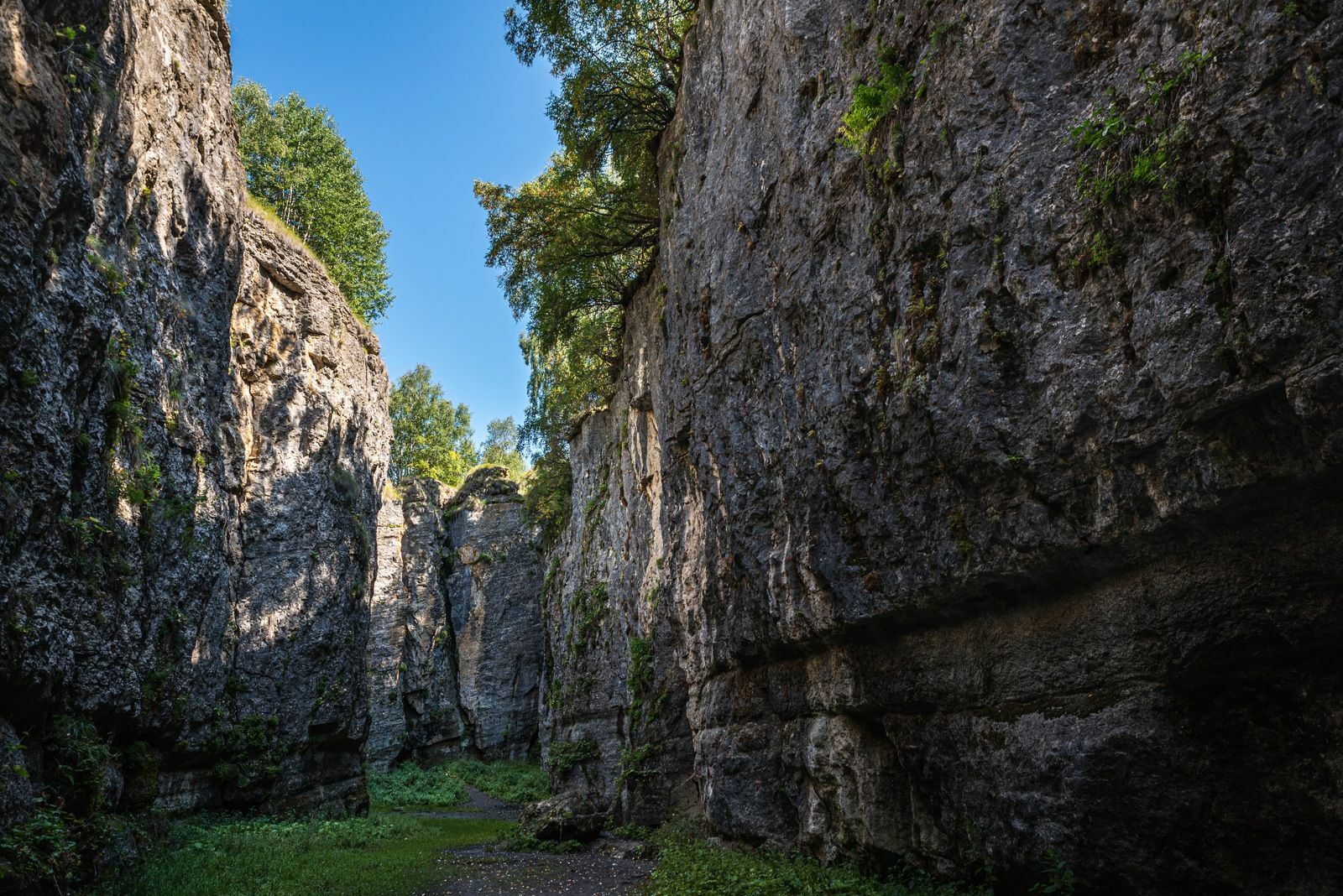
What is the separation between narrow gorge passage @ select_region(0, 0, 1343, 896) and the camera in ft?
19.0

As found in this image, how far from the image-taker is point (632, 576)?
2255cm

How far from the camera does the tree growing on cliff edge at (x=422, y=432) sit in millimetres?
49094

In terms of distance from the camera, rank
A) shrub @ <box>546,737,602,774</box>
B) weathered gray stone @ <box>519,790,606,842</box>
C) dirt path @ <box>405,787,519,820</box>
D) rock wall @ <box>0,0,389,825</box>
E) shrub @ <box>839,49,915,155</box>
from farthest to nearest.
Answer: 1. dirt path @ <box>405,787,519,820</box>
2. shrub @ <box>546,737,602,774</box>
3. weathered gray stone @ <box>519,790,606,842</box>
4. shrub @ <box>839,49,915,155</box>
5. rock wall @ <box>0,0,389,825</box>

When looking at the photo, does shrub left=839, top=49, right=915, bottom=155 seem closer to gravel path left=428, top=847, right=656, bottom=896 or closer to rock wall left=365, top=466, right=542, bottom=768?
gravel path left=428, top=847, right=656, bottom=896

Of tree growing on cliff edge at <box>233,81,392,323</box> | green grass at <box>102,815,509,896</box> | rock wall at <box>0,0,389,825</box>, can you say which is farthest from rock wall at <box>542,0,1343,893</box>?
tree growing on cliff edge at <box>233,81,392,323</box>

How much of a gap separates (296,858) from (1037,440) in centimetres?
1429

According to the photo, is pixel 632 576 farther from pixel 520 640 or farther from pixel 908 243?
pixel 520 640

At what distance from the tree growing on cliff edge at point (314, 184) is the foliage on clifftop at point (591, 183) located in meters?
12.5

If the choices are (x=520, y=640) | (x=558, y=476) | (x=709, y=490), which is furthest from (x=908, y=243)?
(x=520, y=640)

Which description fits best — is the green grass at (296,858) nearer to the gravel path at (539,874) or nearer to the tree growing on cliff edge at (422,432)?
the gravel path at (539,874)

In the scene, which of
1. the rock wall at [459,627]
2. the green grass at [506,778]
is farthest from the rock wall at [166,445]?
the rock wall at [459,627]

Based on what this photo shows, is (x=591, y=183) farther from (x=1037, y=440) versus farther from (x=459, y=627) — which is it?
(x=459, y=627)

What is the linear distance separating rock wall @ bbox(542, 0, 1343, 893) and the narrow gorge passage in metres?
Answer: 0.04

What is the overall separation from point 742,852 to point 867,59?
12240mm
